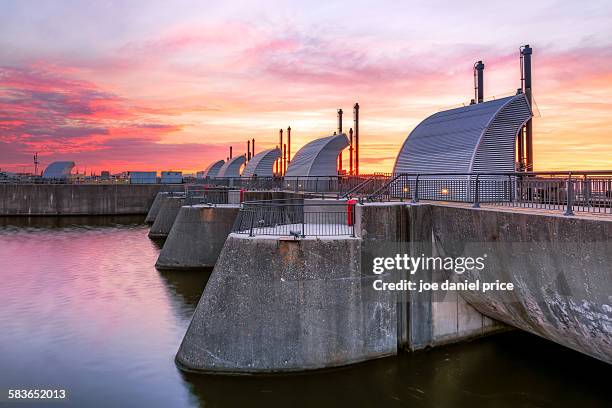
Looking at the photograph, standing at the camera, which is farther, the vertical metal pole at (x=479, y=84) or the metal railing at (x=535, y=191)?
the vertical metal pole at (x=479, y=84)

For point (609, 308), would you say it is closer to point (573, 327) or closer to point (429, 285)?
point (573, 327)

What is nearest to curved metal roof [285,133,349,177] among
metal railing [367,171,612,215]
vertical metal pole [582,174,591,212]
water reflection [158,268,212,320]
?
water reflection [158,268,212,320]

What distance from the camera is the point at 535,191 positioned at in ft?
48.9

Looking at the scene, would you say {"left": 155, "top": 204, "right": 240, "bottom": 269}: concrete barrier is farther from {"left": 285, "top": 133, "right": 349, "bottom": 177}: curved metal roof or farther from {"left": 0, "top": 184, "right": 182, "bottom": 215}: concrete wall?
{"left": 0, "top": 184, "right": 182, "bottom": 215}: concrete wall

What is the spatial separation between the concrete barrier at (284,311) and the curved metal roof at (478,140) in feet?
30.2

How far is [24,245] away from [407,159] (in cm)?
3237

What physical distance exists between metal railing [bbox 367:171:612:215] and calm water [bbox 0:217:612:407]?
4718 millimetres

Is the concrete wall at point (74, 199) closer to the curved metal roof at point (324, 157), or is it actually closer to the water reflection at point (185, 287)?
the curved metal roof at point (324, 157)

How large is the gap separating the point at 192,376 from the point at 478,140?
1472cm

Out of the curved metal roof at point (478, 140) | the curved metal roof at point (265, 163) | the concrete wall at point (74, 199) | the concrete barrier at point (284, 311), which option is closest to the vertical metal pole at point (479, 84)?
the curved metal roof at point (478, 140)

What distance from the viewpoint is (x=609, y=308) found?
10500 millimetres

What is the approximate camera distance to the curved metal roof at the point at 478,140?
66.8 feet

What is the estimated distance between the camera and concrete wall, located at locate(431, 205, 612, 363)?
1048 cm

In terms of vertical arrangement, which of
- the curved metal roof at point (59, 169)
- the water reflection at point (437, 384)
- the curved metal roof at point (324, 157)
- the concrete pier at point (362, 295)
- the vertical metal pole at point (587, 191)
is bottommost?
the water reflection at point (437, 384)
